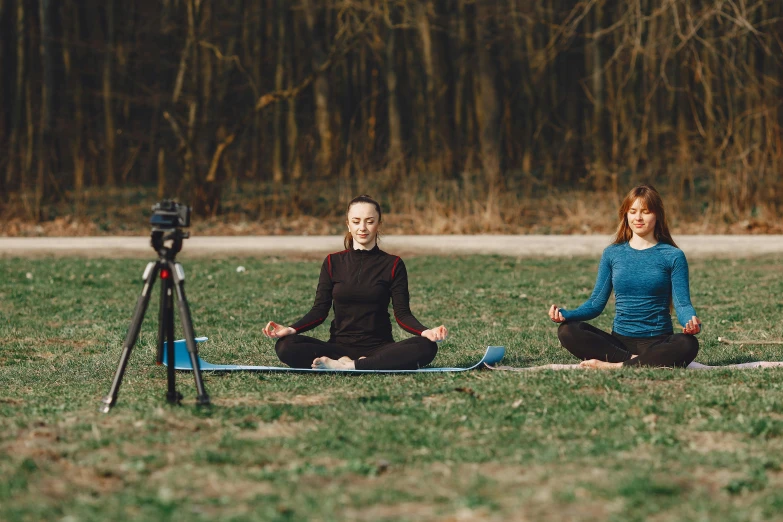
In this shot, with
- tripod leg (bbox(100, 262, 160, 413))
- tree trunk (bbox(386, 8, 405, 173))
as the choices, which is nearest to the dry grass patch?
tripod leg (bbox(100, 262, 160, 413))

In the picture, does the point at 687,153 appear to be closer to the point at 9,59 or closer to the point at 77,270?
the point at 77,270

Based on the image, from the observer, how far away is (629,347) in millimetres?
7555

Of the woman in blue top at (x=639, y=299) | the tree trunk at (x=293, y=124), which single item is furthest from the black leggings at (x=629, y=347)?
the tree trunk at (x=293, y=124)

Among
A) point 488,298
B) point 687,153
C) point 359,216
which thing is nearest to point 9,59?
point 687,153

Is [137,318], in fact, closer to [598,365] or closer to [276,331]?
[276,331]

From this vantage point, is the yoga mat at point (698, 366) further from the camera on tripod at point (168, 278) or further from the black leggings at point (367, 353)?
the camera on tripod at point (168, 278)

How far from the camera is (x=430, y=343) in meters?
7.44

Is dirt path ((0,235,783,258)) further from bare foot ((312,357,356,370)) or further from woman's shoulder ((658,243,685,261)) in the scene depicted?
bare foot ((312,357,356,370))

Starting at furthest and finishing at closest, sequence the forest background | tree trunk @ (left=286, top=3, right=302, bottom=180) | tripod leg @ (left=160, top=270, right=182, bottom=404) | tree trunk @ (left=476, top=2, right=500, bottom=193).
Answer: tree trunk @ (left=286, top=3, right=302, bottom=180)
tree trunk @ (left=476, top=2, right=500, bottom=193)
the forest background
tripod leg @ (left=160, top=270, right=182, bottom=404)

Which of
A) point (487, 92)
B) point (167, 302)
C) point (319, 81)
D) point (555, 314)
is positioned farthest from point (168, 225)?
point (319, 81)

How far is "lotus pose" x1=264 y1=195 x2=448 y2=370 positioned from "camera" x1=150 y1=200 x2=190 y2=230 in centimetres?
159

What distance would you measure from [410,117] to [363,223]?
31.5 meters

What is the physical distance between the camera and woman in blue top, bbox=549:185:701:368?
7301 millimetres

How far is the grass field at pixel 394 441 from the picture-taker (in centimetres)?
438
